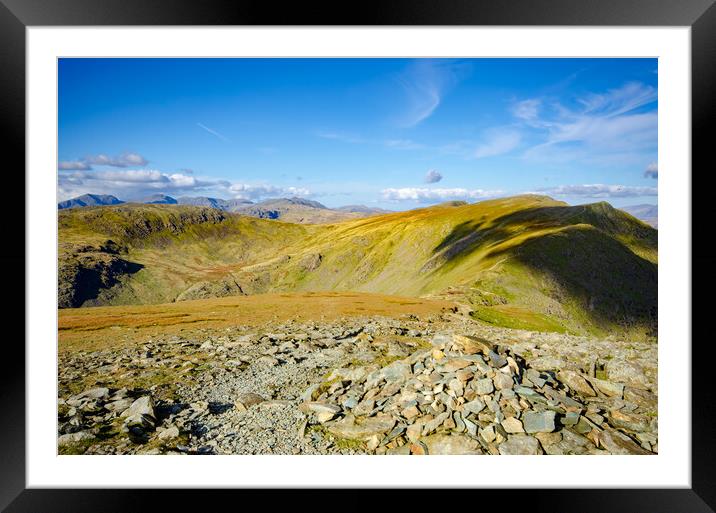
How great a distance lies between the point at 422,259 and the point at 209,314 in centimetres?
3027

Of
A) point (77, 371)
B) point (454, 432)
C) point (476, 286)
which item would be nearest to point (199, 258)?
point (476, 286)

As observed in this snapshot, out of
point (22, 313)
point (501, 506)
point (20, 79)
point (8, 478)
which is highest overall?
point (20, 79)

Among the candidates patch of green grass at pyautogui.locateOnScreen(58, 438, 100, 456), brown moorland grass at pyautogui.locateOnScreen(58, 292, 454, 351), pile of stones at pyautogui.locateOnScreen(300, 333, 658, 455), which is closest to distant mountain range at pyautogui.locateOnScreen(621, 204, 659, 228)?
pile of stones at pyautogui.locateOnScreen(300, 333, 658, 455)

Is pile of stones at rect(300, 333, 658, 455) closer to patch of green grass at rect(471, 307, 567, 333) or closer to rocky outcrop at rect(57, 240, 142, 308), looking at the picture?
patch of green grass at rect(471, 307, 567, 333)

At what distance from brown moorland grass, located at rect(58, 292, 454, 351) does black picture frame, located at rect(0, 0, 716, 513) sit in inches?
258

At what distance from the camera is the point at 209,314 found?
15.1 m

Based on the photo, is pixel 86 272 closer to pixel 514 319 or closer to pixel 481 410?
pixel 514 319

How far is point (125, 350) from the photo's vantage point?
31.1 ft

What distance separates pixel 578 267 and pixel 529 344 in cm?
1586

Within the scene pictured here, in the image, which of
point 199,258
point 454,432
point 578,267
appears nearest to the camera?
point 454,432

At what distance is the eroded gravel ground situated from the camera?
17.0ft
